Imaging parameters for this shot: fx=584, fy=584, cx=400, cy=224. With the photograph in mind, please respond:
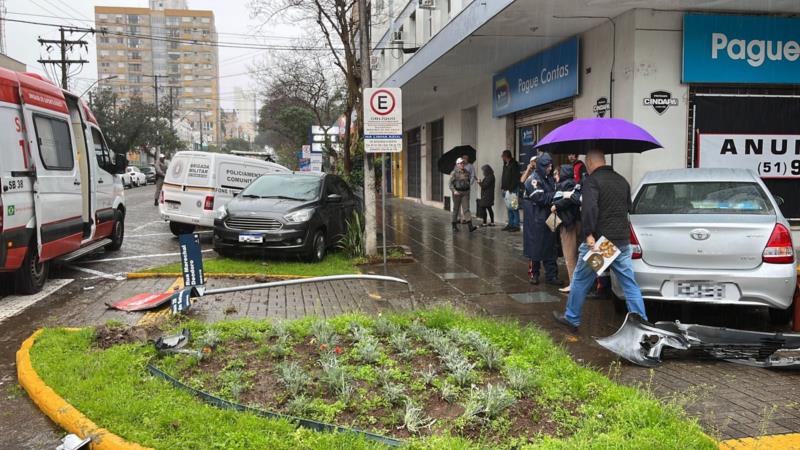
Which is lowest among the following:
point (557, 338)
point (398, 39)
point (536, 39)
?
point (557, 338)

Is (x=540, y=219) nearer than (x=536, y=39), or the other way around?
(x=540, y=219)

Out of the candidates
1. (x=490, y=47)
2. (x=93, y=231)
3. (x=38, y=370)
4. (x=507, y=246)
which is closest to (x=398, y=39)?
(x=490, y=47)

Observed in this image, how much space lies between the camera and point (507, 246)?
11562mm

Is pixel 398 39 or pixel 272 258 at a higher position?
pixel 398 39

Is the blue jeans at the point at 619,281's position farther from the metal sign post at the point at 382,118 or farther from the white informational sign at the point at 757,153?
the white informational sign at the point at 757,153

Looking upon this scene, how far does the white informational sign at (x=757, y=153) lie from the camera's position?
9.56 metres

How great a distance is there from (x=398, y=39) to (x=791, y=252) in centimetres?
1813

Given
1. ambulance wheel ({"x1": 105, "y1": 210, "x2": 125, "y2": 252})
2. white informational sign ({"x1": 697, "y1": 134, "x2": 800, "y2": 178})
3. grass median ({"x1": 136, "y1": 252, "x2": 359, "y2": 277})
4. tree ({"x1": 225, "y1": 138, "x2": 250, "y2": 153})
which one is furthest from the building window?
tree ({"x1": 225, "y1": 138, "x2": 250, "y2": 153})

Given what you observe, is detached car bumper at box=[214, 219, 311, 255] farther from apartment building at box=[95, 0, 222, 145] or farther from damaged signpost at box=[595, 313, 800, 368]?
apartment building at box=[95, 0, 222, 145]

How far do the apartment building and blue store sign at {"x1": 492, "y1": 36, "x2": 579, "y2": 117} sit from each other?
9430cm

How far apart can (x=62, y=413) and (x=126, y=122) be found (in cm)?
5008

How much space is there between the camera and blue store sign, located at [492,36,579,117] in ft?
36.2

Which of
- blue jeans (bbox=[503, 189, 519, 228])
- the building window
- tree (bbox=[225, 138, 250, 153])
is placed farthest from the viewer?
tree (bbox=[225, 138, 250, 153])

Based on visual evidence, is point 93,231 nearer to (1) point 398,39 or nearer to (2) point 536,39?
(2) point 536,39
